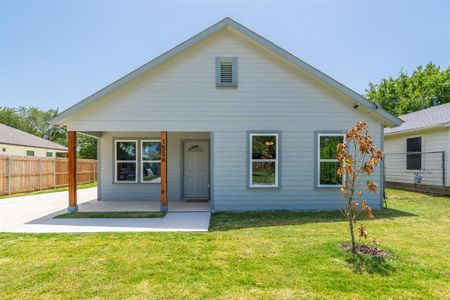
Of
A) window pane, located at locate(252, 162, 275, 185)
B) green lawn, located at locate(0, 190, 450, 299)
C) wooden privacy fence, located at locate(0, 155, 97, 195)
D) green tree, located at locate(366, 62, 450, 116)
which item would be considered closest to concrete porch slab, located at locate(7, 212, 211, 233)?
green lawn, located at locate(0, 190, 450, 299)

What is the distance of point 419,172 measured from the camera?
14.6m

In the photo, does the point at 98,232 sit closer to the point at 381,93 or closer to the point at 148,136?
the point at 148,136

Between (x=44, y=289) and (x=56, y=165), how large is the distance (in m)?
17.3

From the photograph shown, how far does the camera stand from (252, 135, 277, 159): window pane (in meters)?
9.69

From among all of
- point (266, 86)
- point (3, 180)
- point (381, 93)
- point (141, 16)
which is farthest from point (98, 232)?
point (381, 93)

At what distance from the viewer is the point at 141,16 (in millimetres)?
11469

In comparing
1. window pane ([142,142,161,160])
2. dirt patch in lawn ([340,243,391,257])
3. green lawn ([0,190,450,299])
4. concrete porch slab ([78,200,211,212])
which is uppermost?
window pane ([142,142,161,160])

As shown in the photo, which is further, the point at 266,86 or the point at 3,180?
the point at 3,180

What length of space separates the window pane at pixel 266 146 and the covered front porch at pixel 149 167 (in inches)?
107

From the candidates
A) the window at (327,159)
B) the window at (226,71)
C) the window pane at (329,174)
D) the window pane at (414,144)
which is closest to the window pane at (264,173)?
the window at (327,159)

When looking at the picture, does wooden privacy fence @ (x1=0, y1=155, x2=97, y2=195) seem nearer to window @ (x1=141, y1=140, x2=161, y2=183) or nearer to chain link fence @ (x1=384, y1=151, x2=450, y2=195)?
window @ (x1=141, y1=140, x2=161, y2=183)

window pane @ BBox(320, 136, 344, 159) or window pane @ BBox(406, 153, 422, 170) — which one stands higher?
window pane @ BBox(320, 136, 344, 159)

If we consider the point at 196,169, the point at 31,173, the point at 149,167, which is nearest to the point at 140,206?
the point at 149,167

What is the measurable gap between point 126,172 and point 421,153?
513 inches
